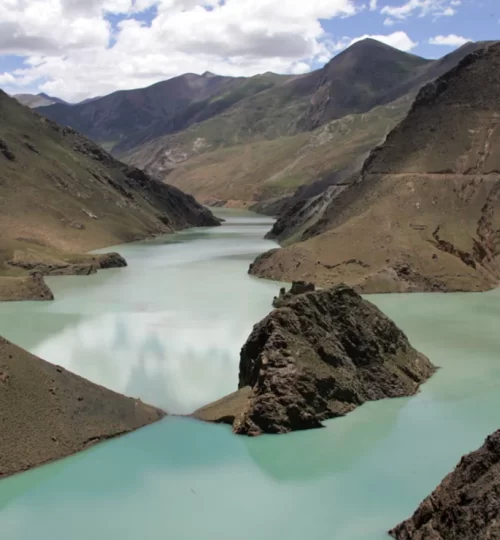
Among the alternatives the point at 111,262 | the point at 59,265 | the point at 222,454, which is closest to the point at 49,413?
the point at 222,454

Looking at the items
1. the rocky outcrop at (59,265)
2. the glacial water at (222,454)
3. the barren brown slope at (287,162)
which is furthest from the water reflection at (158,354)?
the barren brown slope at (287,162)

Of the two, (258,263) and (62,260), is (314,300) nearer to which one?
(258,263)

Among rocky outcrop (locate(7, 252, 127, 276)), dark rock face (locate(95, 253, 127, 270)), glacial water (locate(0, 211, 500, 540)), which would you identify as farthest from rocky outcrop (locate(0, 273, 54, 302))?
dark rock face (locate(95, 253, 127, 270))

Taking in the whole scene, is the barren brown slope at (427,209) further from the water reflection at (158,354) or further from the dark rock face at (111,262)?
the water reflection at (158,354)

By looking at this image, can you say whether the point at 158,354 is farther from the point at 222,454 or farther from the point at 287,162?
the point at 287,162

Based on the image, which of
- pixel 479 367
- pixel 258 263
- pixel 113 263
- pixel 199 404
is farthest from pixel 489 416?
pixel 113 263
